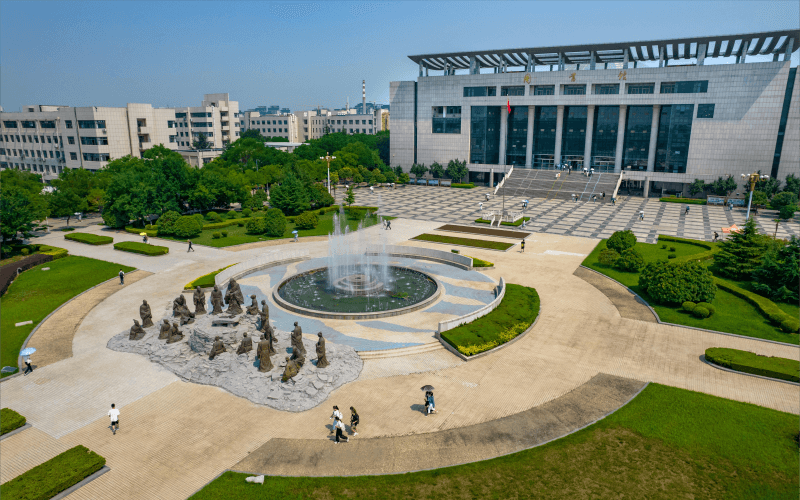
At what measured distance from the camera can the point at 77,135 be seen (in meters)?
84.8

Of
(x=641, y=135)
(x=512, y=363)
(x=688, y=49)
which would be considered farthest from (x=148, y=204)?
(x=688, y=49)

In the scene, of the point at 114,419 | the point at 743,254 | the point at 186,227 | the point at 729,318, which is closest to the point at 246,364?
the point at 114,419

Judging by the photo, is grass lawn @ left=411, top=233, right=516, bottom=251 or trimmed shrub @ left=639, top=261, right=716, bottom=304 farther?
grass lawn @ left=411, top=233, right=516, bottom=251

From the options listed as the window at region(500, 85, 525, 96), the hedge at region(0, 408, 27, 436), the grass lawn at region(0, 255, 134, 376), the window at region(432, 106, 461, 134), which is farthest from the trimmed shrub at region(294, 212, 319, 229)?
the window at region(500, 85, 525, 96)

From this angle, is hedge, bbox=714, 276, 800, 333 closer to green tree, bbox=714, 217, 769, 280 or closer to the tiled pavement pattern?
green tree, bbox=714, 217, 769, 280

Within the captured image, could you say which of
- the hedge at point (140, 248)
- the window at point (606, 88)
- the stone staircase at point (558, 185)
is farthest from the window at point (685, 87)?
the hedge at point (140, 248)

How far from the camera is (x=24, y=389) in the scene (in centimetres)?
2194

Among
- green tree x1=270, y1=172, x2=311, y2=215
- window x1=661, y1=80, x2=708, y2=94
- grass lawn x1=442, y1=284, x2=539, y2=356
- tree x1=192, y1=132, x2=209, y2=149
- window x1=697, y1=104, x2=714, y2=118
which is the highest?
window x1=661, y1=80, x2=708, y2=94

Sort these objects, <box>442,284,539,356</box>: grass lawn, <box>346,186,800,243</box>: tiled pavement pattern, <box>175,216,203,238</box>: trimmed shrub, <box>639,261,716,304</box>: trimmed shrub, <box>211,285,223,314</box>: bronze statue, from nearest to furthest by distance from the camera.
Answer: <box>442,284,539,356</box>: grass lawn → <box>211,285,223,314</box>: bronze statue → <box>639,261,716,304</box>: trimmed shrub → <box>175,216,203,238</box>: trimmed shrub → <box>346,186,800,243</box>: tiled pavement pattern

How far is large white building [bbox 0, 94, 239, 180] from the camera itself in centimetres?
8406

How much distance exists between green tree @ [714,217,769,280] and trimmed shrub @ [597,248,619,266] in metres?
7.44

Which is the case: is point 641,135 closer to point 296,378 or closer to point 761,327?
point 761,327

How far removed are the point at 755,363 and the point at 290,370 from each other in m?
22.1

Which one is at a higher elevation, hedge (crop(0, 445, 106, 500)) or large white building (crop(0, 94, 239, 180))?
large white building (crop(0, 94, 239, 180))
